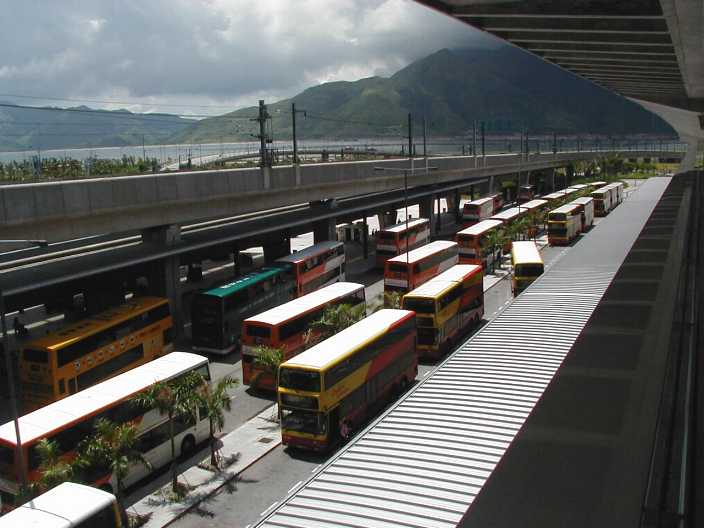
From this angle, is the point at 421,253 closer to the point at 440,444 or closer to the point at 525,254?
the point at 525,254

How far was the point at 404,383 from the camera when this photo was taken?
1980 centimetres

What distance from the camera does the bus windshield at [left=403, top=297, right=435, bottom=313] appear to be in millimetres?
22125

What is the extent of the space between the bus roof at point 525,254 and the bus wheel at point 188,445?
63.9 ft

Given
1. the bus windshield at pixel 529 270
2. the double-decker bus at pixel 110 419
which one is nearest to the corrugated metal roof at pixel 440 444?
the double-decker bus at pixel 110 419

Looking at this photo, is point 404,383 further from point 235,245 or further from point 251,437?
point 235,245

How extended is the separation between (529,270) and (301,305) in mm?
13479

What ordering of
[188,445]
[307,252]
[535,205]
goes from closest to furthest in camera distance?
[188,445], [307,252], [535,205]

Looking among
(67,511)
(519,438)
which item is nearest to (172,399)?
(67,511)

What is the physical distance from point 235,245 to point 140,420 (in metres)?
20.2

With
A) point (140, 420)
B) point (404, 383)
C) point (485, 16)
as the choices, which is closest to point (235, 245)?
point (404, 383)

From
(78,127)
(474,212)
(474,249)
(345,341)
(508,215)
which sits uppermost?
(78,127)

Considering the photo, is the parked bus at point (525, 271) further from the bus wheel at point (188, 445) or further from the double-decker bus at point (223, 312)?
the bus wheel at point (188, 445)

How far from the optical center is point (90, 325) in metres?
19.5

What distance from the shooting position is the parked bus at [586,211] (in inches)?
1980
